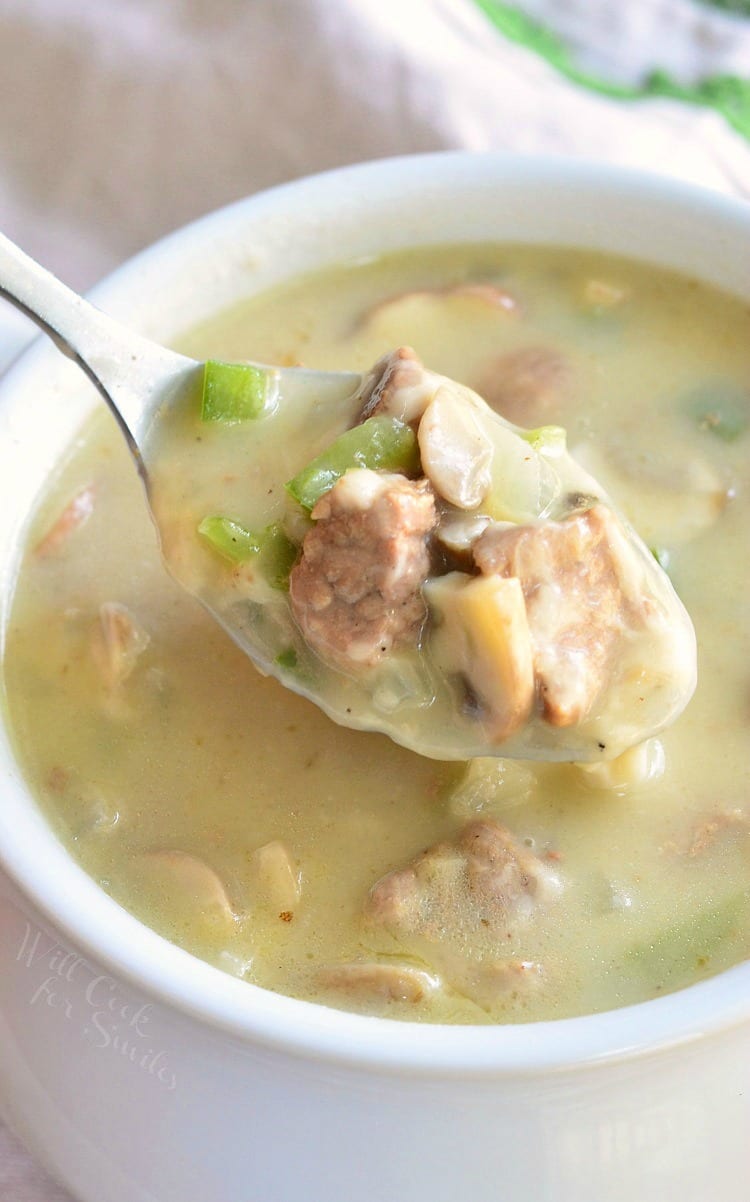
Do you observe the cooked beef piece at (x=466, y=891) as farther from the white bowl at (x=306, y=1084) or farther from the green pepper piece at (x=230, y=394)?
the green pepper piece at (x=230, y=394)

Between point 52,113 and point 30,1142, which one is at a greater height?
point 52,113

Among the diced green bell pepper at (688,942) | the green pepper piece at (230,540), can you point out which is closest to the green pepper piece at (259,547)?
the green pepper piece at (230,540)

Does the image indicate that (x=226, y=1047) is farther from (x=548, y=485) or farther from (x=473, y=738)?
(x=548, y=485)

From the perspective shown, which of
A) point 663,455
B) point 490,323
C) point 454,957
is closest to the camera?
point 454,957

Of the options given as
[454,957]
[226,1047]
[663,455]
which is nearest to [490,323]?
[663,455]

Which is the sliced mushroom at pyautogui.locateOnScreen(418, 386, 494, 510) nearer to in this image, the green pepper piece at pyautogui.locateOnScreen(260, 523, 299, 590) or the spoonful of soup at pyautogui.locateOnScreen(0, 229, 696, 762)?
the spoonful of soup at pyautogui.locateOnScreen(0, 229, 696, 762)
